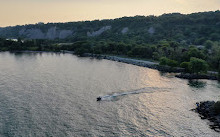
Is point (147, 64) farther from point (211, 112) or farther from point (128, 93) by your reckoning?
point (211, 112)

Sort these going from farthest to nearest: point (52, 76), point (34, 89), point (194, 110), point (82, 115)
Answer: point (52, 76), point (34, 89), point (194, 110), point (82, 115)

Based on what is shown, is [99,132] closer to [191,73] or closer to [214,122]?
[214,122]

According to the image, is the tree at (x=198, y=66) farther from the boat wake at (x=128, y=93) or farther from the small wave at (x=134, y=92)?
the small wave at (x=134, y=92)

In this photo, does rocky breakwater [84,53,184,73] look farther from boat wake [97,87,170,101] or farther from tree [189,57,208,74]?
boat wake [97,87,170,101]

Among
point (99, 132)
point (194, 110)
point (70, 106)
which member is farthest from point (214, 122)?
point (70, 106)

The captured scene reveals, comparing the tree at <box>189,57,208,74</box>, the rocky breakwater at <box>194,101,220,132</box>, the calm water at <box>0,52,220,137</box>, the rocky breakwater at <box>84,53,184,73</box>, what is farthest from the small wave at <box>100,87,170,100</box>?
the rocky breakwater at <box>84,53,184,73</box>
